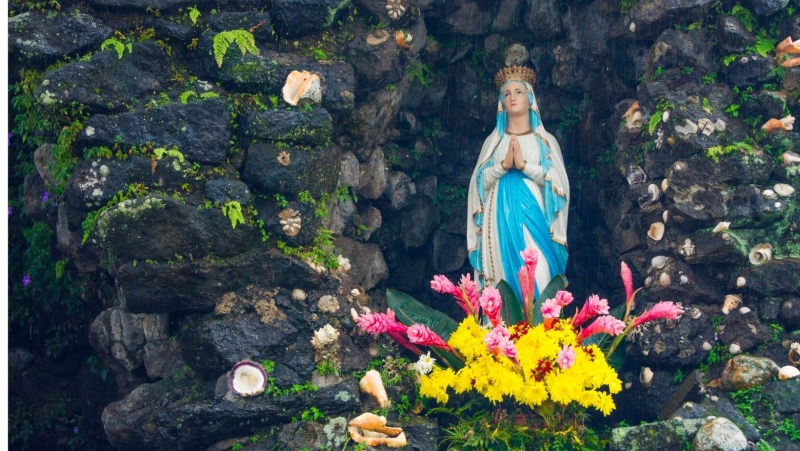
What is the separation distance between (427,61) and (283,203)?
233 cm

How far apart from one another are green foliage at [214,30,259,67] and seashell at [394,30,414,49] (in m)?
1.11

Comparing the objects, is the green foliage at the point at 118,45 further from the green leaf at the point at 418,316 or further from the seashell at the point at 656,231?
the seashell at the point at 656,231

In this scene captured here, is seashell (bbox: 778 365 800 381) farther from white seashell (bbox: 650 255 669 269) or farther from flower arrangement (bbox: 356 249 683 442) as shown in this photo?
white seashell (bbox: 650 255 669 269)

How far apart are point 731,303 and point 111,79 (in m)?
4.25

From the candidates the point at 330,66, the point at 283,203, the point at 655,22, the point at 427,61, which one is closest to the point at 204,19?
the point at 330,66

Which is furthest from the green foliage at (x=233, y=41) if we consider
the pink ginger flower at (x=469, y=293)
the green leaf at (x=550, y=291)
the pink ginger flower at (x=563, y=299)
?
the pink ginger flower at (x=563, y=299)

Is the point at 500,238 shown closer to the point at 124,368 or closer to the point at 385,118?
the point at 385,118

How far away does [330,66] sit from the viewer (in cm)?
746

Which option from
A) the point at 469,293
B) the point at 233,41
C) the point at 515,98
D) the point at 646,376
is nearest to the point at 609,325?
the point at 469,293

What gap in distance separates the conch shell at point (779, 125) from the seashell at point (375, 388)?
320 centimetres

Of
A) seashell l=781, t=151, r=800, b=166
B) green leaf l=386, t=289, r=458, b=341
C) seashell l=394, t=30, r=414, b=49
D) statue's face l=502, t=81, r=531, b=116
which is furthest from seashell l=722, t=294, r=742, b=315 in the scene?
seashell l=394, t=30, r=414, b=49

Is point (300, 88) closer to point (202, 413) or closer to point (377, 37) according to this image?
point (377, 37)

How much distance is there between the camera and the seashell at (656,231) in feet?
24.3

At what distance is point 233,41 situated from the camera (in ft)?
23.7
